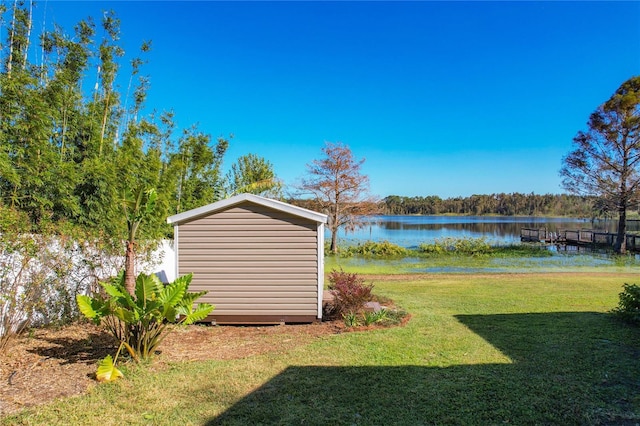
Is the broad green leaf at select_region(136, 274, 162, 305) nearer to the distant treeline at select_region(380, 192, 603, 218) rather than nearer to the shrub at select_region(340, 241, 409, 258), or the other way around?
the shrub at select_region(340, 241, 409, 258)

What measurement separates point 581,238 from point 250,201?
103 ft

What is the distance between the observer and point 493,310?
25.4 ft

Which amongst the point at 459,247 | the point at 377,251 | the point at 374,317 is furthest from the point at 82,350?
the point at 459,247

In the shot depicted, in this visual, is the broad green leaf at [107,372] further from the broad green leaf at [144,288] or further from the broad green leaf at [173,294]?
the broad green leaf at [173,294]

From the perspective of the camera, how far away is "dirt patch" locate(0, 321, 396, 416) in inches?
153

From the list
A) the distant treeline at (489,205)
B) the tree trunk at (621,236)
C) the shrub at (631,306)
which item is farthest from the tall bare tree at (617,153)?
the distant treeline at (489,205)

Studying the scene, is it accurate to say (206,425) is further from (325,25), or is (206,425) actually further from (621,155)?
(621,155)

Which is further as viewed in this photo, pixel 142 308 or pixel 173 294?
pixel 173 294

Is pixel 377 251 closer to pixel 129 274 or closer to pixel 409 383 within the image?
pixel 409 383

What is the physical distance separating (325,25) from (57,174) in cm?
1107

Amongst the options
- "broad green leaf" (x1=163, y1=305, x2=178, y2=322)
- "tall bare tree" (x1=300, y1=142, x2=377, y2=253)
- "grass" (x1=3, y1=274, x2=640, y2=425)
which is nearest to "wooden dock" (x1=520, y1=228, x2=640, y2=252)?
"tall bare tree" (x1=300, y1=142, x2=377, y2=253)

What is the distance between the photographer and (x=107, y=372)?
4090mm

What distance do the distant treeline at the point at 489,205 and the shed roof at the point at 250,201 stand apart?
232 feet

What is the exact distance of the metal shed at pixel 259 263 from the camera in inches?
271
